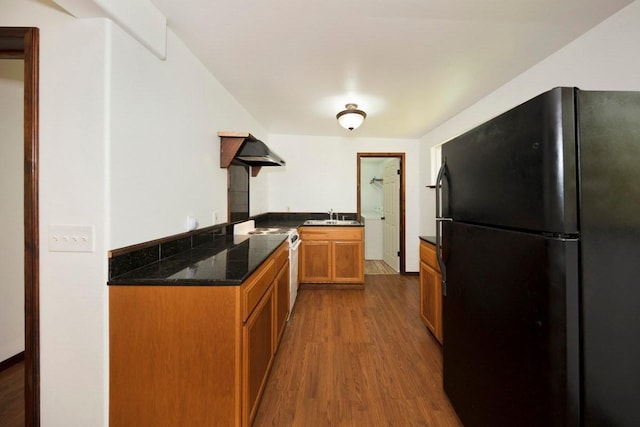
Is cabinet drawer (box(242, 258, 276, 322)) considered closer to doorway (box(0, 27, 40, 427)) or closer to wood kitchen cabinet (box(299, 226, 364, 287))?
doorway (box(0, 27, 40, 427))

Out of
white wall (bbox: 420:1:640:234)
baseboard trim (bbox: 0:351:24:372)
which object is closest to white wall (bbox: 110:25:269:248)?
baseboard trim (bbox: 0:351:24:372)

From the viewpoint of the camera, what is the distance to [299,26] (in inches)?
59.1

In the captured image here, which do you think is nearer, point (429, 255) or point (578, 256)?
point (578, 256)

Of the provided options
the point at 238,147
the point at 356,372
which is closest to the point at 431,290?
the point at 356,372

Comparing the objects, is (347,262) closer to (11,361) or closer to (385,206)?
(385,206)

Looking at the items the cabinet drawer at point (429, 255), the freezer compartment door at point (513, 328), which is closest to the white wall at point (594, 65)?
the freezer compartment door at point (513, 328)

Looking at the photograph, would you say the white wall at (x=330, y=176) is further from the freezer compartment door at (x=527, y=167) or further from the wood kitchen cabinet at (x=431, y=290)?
the freezer compartment door at (x=527, y=167)

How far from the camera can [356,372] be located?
5.98 feet

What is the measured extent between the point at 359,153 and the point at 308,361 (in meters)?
3.21

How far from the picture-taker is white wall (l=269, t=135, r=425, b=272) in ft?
13.6

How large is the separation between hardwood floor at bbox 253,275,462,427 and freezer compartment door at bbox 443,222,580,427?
30 cm

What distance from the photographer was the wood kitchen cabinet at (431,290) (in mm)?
2080

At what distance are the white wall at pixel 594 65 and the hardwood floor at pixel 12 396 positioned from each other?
3853mm

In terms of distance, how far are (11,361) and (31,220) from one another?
1.61 m
